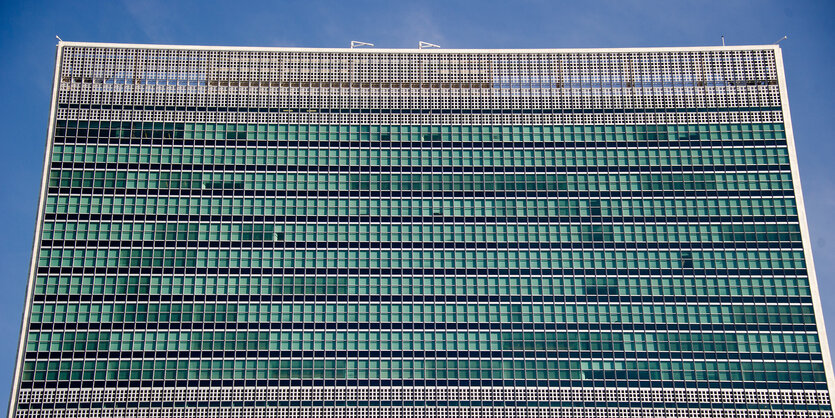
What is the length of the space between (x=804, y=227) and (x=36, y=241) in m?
103

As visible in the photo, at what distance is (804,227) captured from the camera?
131 m

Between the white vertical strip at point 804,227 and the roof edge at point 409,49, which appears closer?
the white vertical strip at point 804,227

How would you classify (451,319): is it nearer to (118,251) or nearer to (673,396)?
(673,396)

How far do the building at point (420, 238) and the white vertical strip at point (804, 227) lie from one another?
0.30 meters

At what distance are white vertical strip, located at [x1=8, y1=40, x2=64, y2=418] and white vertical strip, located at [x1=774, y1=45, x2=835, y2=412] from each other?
102 meters

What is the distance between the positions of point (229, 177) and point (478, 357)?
4245 centimetres

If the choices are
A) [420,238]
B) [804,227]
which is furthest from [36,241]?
[804,227]

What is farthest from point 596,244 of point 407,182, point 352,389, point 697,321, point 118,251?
point 118,251

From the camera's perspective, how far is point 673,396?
12219 centimetres

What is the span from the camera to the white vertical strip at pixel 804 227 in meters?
124

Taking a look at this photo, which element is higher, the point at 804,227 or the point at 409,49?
the point at 409,49

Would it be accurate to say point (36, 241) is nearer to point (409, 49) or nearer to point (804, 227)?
point (409, 49)

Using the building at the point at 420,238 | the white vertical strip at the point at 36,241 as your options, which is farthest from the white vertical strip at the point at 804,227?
the white vertical strip at the point at 36,241

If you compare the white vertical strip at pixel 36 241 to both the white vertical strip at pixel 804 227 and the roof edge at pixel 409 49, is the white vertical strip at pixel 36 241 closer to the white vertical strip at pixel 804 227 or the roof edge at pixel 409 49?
the roof edge at pixel 409 49
